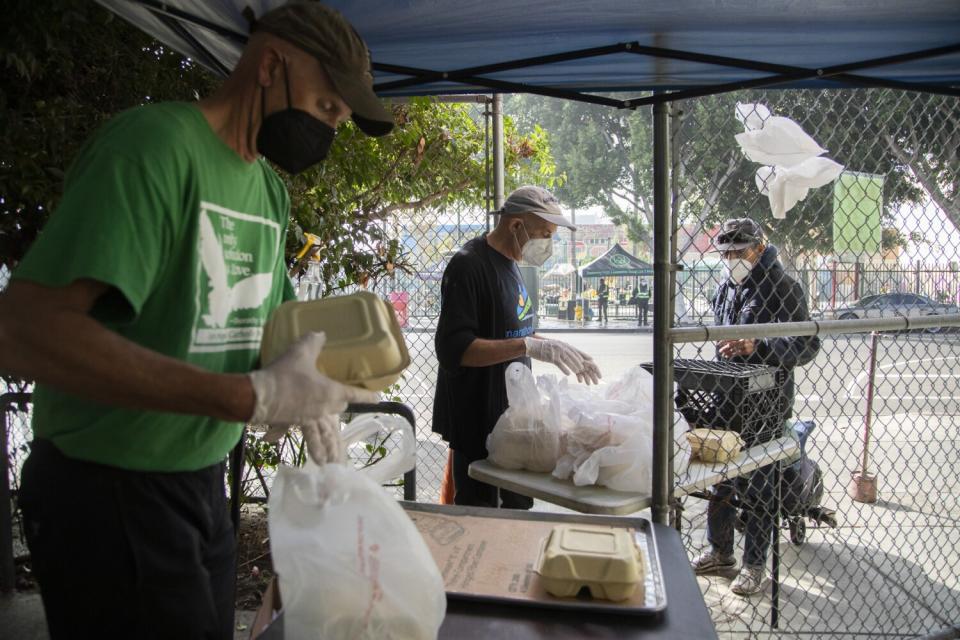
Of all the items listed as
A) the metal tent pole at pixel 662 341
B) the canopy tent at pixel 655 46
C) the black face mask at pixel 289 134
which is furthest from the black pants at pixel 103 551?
the metal tent pole at pixel 662 341

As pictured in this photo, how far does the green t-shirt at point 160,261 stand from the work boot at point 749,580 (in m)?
3.12

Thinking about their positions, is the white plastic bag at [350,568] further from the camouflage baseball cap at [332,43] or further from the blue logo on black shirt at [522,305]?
the blue logo on black shirt at [522,305]

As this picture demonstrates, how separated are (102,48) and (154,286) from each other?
2.38 metres

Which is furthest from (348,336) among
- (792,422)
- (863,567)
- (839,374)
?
(839,374)

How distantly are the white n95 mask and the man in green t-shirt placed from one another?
2.89 m

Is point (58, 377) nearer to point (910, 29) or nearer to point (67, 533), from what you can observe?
point (67, 533)

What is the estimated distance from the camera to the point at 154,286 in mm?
1242

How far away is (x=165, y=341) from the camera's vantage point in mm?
1269

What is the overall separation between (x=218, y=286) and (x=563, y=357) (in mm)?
1895

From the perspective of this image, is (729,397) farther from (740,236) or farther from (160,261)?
(160,261)

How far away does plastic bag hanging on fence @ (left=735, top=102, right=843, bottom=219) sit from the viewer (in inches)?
105

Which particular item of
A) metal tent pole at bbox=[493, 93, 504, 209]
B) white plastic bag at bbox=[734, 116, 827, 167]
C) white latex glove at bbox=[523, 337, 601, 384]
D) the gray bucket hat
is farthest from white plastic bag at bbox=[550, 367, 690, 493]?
metal tent pole at bbox=[493, 93, 504, 209]

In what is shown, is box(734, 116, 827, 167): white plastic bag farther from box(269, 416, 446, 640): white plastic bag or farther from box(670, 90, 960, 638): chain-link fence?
box(269, 416, 446, 640): white plastic bag

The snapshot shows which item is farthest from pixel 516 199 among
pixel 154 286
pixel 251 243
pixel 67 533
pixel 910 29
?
pixel 67 533
